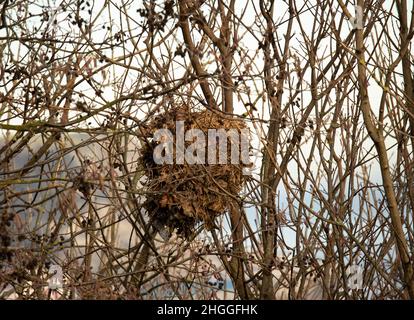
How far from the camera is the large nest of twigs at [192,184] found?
4.97 m

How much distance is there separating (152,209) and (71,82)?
3.47ft

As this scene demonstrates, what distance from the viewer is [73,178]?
320 centimetres

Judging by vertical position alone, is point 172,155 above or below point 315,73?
below

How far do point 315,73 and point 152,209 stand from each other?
4.89 feet

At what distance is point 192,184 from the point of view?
5.08m

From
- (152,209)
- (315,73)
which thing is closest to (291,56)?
(315,73)

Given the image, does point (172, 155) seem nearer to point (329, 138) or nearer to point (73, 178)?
point (329, 138)

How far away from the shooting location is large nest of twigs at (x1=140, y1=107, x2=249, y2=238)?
4.97 metres
